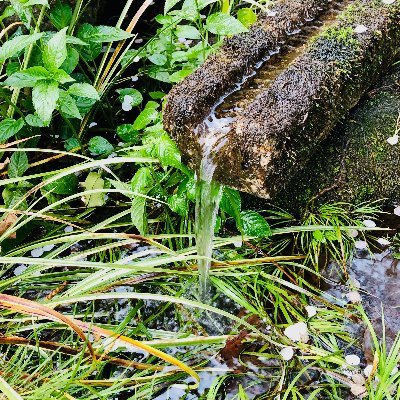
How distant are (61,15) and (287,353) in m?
2.17

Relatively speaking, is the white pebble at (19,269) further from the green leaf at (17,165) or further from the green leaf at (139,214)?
the green leaf at (139,214)

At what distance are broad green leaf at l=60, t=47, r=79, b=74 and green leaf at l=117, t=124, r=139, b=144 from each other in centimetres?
40

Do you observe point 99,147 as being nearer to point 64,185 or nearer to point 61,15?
point 64,185

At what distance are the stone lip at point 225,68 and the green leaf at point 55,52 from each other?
20.2 inches

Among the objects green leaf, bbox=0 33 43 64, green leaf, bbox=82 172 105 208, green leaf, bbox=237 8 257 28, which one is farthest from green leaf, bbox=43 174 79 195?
green leaf, bbox=237 8 257 28

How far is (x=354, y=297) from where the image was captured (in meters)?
2.45

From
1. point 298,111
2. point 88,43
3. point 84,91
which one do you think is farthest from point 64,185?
point 298,111

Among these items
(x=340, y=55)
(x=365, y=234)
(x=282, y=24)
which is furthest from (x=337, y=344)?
(x=282, y=24)

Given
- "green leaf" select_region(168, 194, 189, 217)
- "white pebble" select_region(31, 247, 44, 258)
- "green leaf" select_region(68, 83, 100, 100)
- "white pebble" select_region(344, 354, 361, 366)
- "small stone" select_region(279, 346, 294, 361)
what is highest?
"green leaf" select_region(68, 83, 100, 100)

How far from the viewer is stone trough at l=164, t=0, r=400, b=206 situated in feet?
7.34

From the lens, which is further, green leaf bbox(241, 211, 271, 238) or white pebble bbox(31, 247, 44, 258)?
white pebble bbox(31, 247, 44, 258)

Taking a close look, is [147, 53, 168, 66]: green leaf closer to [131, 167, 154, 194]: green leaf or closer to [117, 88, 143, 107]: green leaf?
[117, 88, 143, 107]: green leaf

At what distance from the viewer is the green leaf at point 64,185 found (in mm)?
2789

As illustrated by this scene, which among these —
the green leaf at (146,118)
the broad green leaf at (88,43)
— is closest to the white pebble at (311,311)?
the green leaf at (146,118)
